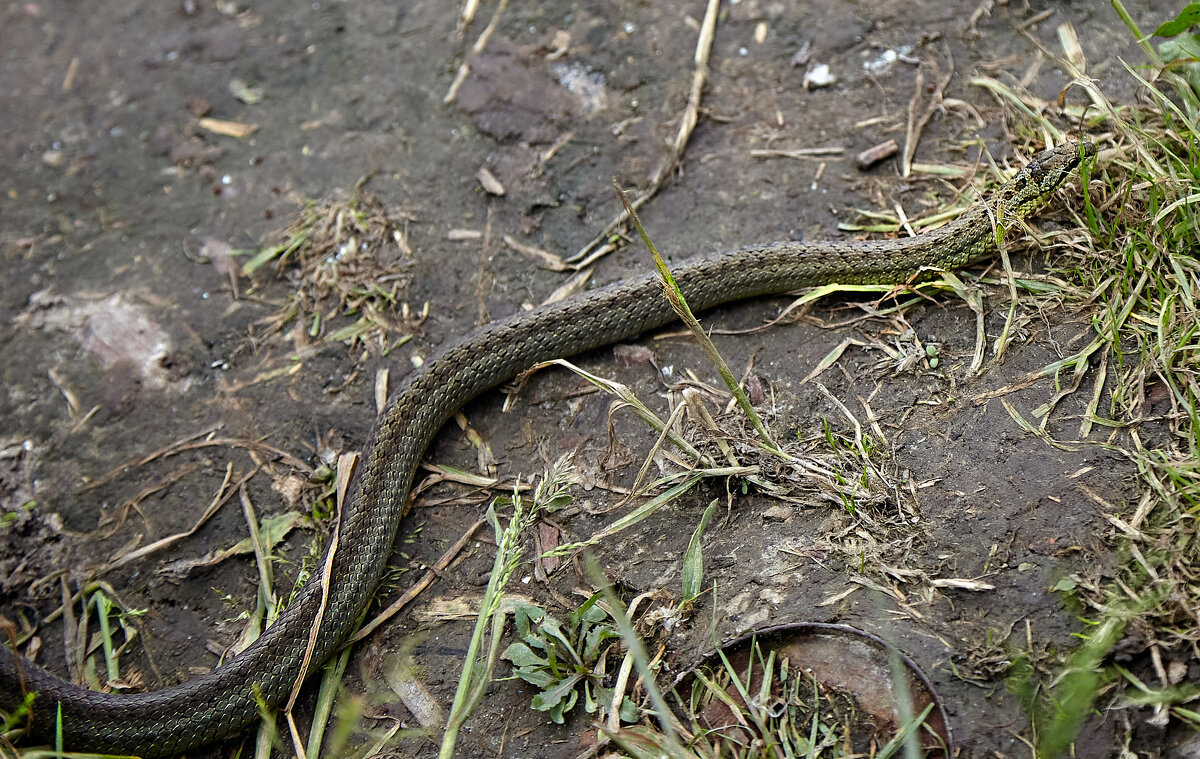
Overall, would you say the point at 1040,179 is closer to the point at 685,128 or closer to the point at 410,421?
the point at 685,128

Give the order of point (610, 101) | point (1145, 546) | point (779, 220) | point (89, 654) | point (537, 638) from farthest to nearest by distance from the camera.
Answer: point (610, 101) < point (779, 220) < point (89, 654) < point (537, 638) < point (1145, 546)

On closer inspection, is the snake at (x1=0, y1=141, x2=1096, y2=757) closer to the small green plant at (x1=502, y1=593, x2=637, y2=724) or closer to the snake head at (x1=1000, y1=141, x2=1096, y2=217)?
the snake head at (x1=1000, y1=141, x2=1096, y2=217)

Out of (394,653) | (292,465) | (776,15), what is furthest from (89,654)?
(776,15)

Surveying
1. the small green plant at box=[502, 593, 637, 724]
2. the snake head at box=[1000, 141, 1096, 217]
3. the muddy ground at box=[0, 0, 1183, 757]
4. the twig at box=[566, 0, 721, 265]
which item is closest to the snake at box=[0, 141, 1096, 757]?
the snake head at box=[1000, 141, 1096, 217]

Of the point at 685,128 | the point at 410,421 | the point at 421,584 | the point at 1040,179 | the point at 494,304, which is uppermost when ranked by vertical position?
the point at 685,128

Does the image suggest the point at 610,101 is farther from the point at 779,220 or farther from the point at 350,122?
the point at 350,122

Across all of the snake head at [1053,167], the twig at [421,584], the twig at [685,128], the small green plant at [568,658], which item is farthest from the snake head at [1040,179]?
the twig at [421,584]

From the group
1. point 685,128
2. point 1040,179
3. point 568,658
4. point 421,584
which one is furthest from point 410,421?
point 1040,179
